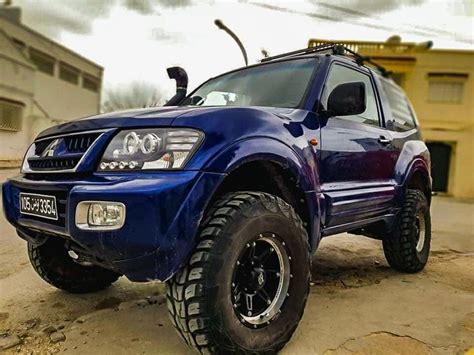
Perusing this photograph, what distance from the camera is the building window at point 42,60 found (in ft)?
10.00

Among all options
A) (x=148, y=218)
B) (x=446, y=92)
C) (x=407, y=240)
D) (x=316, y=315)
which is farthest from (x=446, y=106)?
(x=148, y=218)

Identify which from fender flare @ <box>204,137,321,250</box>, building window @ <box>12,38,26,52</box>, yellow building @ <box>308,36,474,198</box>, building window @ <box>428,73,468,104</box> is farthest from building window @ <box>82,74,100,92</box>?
building window @ <box>428,73,468,104</box>

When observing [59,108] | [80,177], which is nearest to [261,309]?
[80,177]

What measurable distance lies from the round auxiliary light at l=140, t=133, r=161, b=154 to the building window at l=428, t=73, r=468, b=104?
16.3 metres

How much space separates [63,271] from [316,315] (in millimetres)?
1743

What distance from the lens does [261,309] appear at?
199 centimetres

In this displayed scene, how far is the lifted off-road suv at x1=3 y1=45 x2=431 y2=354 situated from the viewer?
1.63 m

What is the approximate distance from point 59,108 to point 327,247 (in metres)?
3.30

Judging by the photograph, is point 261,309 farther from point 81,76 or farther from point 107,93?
point 81,76

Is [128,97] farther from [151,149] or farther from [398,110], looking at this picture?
[398,110]

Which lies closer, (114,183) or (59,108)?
(114,183)

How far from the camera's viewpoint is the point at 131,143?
1.79 meters

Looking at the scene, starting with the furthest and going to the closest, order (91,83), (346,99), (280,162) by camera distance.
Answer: (91,83), (346,99), (280,162)

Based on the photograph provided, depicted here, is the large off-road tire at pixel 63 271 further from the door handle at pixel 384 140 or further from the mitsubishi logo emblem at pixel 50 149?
the door handle at pixel 384 140
